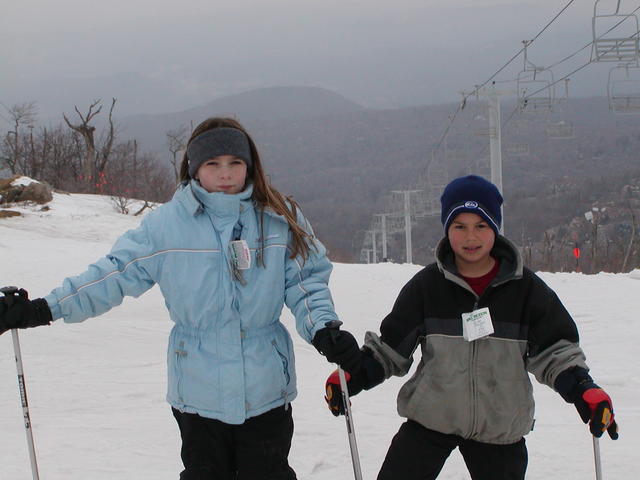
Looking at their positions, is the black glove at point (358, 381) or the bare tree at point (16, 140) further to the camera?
the bare tree at point (16, 140)

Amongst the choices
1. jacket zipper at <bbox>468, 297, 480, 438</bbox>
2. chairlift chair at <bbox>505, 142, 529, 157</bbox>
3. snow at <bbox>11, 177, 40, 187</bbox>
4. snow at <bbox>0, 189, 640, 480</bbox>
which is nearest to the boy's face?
jacket zipper at <bbox>468, 297, 480, 438</bbox>

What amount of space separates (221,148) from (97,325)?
5706 millimetres

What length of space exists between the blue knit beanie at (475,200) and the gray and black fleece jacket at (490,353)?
11cm

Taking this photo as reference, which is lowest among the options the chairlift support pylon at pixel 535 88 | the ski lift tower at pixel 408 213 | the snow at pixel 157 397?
the ski lift tower at pixel 408 213

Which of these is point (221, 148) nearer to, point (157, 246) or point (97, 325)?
point (157, 246)

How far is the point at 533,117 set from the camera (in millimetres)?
16875

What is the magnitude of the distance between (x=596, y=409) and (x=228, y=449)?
134cm

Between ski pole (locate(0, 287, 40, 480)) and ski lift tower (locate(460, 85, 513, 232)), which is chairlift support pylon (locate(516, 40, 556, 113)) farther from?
ski pole (locate(0, 287, 40, 480))

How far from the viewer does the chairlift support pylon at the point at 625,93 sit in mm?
11102

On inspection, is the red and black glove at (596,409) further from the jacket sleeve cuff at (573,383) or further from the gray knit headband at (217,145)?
the gray knit headband at (217,145)

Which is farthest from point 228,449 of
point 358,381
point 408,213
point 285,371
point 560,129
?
point 408,213

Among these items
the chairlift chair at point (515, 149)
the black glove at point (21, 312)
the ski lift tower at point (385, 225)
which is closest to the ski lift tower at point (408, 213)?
the ski lift tower at point (385, 225)

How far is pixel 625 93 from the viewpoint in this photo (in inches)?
457

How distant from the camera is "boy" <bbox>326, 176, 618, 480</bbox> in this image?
2617 mm
